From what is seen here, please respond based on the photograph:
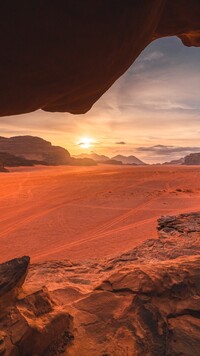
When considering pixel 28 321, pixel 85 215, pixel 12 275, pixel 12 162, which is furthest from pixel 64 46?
pixel 12 162

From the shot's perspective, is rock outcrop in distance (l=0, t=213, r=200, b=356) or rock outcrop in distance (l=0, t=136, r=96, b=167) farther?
rock outcrop in distance (l=0, t=136, r=96, b=167)

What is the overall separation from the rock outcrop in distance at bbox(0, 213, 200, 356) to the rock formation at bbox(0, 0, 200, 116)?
195cm

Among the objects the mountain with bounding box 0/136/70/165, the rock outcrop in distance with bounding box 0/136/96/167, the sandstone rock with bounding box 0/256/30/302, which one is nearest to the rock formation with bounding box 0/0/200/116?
the sandstone rock with bounding box 0/256/30/302

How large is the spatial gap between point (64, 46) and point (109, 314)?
2.71 metres

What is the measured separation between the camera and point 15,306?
8.50 ft

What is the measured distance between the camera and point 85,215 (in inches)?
380

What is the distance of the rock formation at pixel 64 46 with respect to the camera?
190cm

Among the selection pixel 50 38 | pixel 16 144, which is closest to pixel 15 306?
pixel 50 38

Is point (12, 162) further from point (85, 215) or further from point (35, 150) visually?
point (35, 150)

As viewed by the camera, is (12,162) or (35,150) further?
(35,150)

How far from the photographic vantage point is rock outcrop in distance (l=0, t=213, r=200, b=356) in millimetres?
2354

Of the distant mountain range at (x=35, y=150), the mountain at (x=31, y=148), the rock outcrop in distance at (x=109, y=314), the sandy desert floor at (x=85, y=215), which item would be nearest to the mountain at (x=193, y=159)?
the distant mountain range at (x=35, y=150)

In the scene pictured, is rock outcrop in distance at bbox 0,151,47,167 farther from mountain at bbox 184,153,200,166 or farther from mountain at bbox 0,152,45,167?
mountain at bbox 184,153,200,166

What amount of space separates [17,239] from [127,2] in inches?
266
